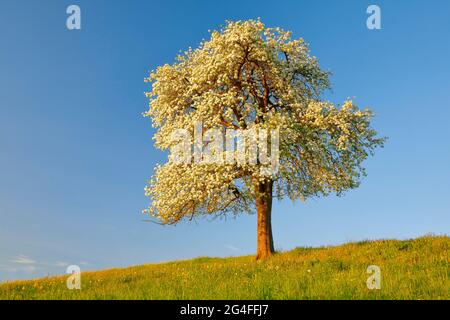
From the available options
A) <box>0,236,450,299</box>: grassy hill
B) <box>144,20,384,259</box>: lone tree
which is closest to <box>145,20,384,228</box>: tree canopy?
<box>144,20,384,259</box>: lone tree

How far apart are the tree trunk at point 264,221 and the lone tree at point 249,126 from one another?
6cm

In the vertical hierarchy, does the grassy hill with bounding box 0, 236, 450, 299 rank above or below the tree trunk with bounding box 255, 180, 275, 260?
below

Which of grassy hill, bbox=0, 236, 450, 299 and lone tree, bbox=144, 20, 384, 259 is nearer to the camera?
grassy hill, bbox=0, 236, 450, 299

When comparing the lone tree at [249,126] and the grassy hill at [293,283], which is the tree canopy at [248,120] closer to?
the lone tree at [249,126]

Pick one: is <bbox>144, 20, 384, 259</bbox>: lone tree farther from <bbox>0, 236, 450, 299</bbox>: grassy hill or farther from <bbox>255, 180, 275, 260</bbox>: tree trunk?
<bbox>0, 236, 450, 299</bbox>: grassy hill

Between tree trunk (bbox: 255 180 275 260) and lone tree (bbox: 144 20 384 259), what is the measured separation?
0.06 metres

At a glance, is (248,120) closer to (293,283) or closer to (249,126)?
(249,126)

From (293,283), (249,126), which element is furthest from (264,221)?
(293,283)

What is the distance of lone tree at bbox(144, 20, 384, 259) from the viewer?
25875mm

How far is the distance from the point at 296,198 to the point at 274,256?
494 centimetres

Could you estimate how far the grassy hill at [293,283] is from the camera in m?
13.5

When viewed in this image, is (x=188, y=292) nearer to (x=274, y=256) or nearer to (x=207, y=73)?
(x=274, y=256)
